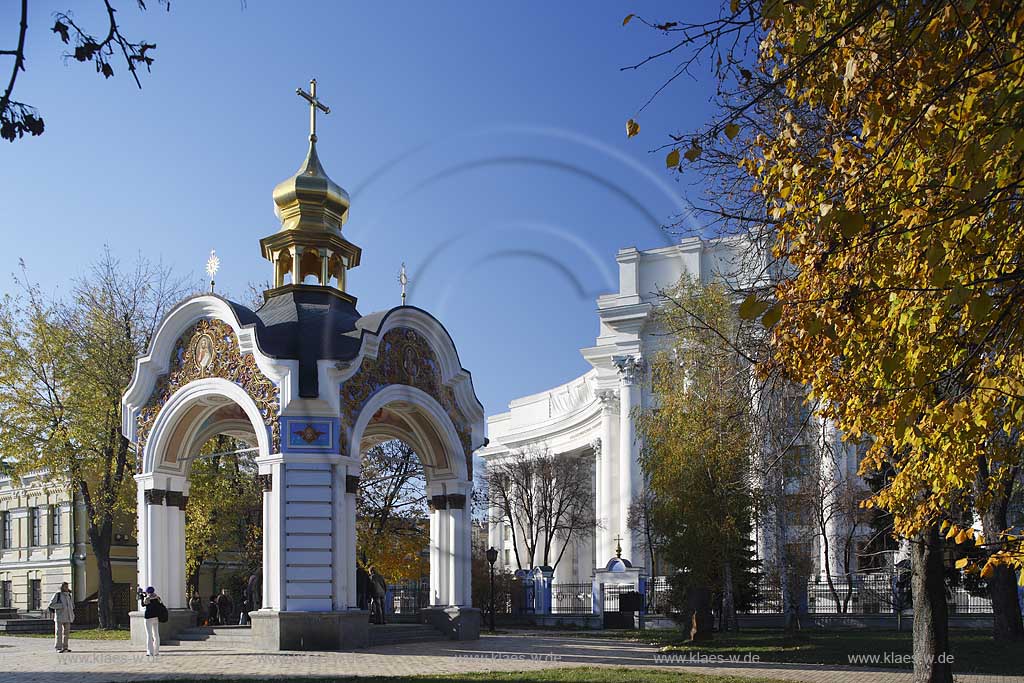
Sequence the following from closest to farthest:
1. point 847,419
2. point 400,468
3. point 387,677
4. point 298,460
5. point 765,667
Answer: point 847,419 < point 387,677 < point 765,667 < point 298,460 < point 400,468

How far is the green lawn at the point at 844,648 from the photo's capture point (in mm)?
17453

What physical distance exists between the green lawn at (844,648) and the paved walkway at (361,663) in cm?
119

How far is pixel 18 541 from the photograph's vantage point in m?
45.2

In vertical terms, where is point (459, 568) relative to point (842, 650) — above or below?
above

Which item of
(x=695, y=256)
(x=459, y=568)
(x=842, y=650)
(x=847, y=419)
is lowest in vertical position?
(x=842, y=650)

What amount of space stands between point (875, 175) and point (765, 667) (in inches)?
389

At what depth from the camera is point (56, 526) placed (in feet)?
143

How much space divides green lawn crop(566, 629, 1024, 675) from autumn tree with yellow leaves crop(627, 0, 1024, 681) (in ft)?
22.7

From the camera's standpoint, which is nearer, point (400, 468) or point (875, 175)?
point (875, 175)

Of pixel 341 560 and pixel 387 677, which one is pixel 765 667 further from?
pixel 341 560

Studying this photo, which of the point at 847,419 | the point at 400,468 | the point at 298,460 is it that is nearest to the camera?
the point at 847,419

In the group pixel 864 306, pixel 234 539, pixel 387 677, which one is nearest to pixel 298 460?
pixel 387 677

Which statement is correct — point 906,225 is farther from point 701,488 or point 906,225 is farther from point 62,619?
point 62,619

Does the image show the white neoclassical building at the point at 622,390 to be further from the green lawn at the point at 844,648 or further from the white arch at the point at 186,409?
the white arch at the point at 186,409
